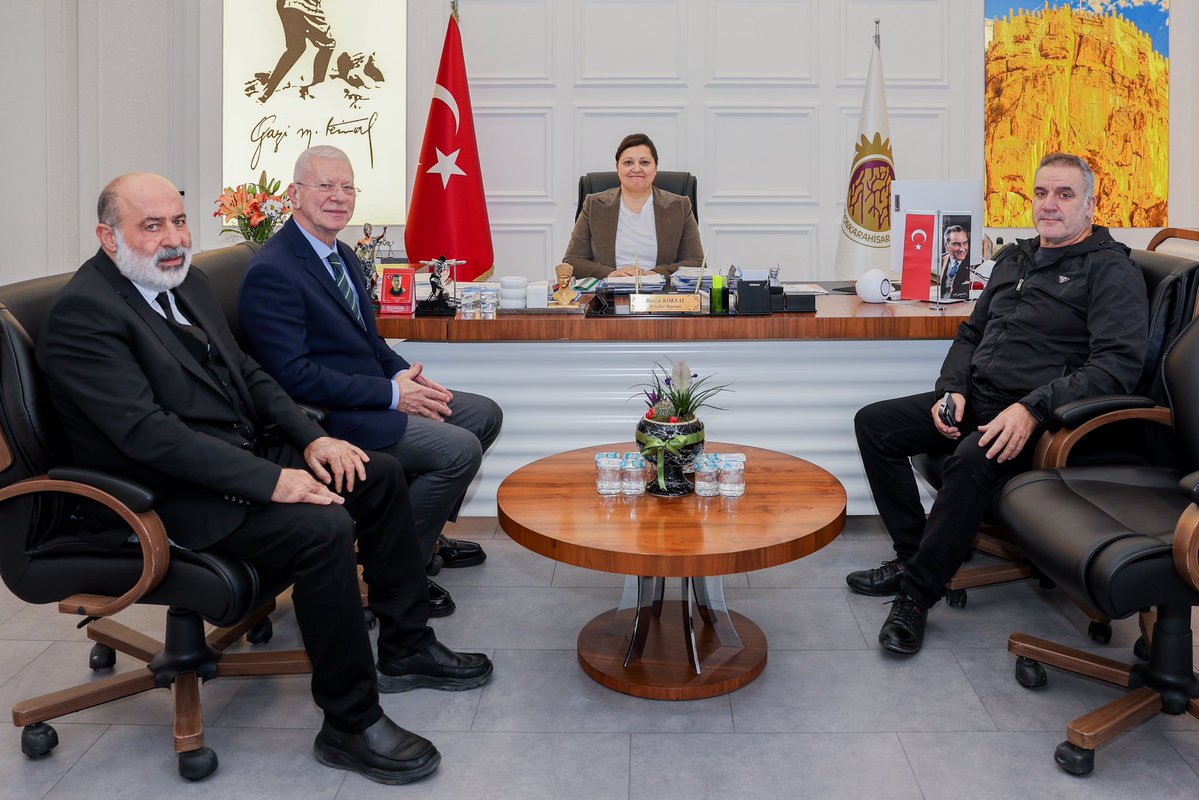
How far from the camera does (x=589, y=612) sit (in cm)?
320

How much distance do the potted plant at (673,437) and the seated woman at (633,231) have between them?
1.79m

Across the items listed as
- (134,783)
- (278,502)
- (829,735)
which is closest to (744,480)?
(829,735)

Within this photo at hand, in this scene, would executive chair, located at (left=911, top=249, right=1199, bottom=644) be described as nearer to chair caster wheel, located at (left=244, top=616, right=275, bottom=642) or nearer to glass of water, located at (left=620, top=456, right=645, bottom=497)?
glass of water, located at (left=620, top=456, right=645, bottom=497)

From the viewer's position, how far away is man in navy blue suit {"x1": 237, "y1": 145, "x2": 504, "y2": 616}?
9.55 ft

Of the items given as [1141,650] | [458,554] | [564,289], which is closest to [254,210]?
[564,289]

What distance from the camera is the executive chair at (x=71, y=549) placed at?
7.22ft

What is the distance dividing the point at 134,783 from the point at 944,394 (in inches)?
89.2

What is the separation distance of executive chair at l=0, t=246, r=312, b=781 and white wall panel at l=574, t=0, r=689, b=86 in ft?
12.9

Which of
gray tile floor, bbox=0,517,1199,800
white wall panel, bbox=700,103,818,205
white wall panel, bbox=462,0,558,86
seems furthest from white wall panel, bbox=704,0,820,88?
gray tile floor, bbox=0,517,1199,800

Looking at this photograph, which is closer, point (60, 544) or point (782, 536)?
point (60, 544)

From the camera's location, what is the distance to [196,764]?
91.4 inches

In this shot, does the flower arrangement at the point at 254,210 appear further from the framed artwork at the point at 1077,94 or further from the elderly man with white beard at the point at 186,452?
the framed artwork at the point at 1077,94

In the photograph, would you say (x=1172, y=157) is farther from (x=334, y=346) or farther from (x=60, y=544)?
(x=60, y=544)

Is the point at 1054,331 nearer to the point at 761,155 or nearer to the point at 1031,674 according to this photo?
the point at 1031,674
